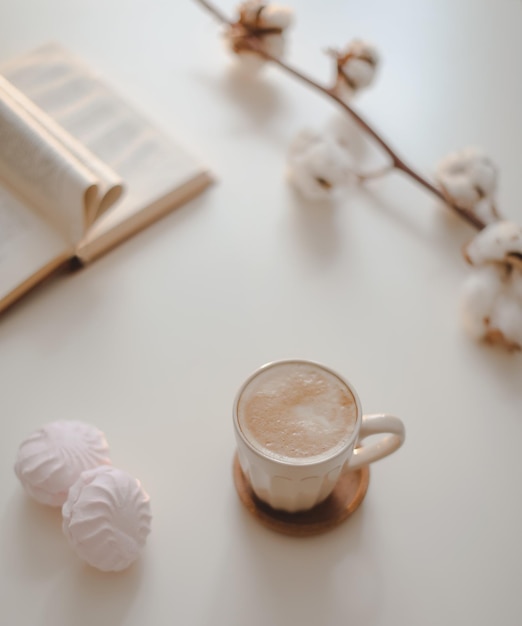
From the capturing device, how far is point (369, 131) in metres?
1.14

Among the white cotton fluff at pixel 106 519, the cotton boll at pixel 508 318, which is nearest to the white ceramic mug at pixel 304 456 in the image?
the white cotton fluff at pixel 106 519

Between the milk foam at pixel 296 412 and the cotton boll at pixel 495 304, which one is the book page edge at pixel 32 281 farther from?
the cotton boll at pixel 495 304

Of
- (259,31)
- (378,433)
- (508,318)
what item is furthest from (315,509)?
(259,31)

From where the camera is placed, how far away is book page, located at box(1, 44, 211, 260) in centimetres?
104

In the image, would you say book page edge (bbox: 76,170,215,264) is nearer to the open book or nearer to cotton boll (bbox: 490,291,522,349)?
the open book

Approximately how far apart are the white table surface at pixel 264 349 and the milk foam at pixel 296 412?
0.45ft

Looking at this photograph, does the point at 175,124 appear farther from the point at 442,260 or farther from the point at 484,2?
the point at 484,2

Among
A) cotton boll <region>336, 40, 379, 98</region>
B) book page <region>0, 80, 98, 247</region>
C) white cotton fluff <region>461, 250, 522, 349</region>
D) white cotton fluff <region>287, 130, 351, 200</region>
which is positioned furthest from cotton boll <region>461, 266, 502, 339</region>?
book page <region>0, 80, 98, 247</region>

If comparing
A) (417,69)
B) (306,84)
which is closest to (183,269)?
(306,84)

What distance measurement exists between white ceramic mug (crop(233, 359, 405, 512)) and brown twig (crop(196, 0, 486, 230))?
1.46ft

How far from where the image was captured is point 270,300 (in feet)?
3.25

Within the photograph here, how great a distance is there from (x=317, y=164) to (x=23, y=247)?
436 mm

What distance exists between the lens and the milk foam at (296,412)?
692 millimetres

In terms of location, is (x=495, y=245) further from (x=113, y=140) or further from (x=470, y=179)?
(x=113, y=140)
